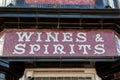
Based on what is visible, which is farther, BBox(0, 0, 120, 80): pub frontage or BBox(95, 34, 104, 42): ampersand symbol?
BBox(95, 34, 104, 42): ampersand symbol

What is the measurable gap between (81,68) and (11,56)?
161 cm

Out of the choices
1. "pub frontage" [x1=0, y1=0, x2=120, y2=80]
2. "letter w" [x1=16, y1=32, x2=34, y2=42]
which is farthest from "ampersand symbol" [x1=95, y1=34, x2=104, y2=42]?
"letter w" [x1=16, y1=32, x2=34, y2=42]

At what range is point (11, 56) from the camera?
7949 millimetres

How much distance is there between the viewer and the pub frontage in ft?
26.4

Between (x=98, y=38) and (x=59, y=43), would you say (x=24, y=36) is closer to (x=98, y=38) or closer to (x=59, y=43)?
(x=59, y=43)

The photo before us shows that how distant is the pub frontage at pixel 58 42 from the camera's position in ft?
26.4

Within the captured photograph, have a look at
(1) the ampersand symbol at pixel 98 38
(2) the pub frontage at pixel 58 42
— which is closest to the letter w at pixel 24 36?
(2) the pub frontage at pixel 58 42

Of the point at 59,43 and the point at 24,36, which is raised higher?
the point at 24,36

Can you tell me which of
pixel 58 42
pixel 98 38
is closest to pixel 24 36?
pixel 58 42

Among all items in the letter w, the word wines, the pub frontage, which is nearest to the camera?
the pub frontage

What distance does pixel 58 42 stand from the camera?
8.40 meters

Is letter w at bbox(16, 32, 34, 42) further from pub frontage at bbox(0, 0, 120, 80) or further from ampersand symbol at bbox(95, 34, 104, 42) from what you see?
ampersand symbol at bbox(95, 34, 104, 42)

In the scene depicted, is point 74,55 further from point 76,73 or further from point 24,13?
point 24,13

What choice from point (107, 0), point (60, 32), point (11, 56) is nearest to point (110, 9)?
point (107, 0)
